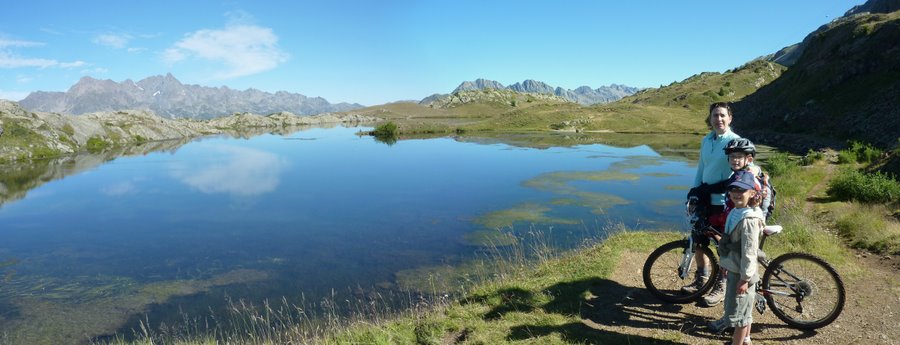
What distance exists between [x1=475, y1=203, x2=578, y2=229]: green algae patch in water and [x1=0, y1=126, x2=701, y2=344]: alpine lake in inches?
8.1

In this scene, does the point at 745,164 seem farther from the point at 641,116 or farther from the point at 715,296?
the point at 641,116

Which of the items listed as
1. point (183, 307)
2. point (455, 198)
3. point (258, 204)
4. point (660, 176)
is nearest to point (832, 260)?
point (183, 307)

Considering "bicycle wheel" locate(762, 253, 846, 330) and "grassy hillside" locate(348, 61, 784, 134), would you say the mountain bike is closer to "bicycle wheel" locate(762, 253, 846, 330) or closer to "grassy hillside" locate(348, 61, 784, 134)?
"bicycle wheel" locate(762, 253, 846, 330)

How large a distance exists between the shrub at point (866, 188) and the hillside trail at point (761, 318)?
9.42 m

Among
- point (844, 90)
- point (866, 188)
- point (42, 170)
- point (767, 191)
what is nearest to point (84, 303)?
point (767, 191)

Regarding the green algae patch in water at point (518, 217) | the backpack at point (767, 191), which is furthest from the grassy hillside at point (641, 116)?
the backpack at point (767, 191)

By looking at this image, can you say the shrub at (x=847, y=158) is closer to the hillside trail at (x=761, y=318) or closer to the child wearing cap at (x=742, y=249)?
the hillside trail at (x=761, y=318)

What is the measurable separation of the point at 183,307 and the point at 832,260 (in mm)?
18239

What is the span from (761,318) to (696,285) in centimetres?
124

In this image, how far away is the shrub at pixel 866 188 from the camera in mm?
17594

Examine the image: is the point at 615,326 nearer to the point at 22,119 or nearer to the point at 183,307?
the point at 183,307

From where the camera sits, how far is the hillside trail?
24.9 ft

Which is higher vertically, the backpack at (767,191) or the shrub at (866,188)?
the backpack at (767,191)

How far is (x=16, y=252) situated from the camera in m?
19.6
